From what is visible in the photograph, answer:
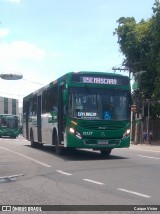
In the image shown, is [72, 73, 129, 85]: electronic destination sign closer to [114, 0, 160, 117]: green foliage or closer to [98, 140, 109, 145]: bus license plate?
[98, 140, 109, 145]: bus license plate

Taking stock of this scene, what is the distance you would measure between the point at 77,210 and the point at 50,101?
1283 cm

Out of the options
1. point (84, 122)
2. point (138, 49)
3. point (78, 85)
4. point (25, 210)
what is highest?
point (138, 49)

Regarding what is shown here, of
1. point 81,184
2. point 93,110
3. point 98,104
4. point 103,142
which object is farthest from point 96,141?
point 81,184

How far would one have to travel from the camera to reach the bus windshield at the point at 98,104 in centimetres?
1697

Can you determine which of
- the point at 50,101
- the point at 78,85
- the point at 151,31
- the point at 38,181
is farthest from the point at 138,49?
the point at 38,181

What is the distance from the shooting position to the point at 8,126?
52281mm

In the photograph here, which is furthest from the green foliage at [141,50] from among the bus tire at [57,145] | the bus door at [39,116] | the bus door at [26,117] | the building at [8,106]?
the building at [8,106]

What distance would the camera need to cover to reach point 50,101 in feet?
66.8

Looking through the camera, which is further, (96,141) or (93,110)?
(96,141)

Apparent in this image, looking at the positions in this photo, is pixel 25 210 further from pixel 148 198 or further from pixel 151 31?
pixel 151 31

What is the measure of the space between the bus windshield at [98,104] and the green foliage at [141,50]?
67.3ft

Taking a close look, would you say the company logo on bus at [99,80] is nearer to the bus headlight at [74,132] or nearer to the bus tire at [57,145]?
the bus headlight at [74,132]

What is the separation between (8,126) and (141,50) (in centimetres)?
1971

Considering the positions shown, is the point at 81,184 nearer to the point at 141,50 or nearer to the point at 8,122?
the point at 141,50
